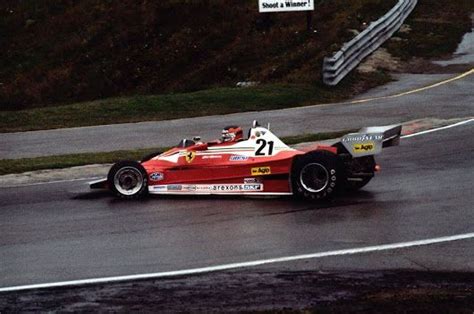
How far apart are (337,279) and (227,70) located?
61.6ft

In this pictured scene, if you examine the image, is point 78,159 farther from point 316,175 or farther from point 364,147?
point 364,147

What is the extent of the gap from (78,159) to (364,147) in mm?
6276

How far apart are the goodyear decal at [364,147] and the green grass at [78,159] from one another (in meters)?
4.86

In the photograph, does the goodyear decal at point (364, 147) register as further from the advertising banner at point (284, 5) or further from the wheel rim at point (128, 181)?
the advertising banner at point (284, 5)

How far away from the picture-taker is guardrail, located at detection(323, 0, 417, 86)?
25.8 metres

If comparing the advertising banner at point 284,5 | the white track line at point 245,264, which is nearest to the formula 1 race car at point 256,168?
the white track line at point 245,264

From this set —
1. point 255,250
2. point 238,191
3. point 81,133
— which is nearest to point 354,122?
point 81,133

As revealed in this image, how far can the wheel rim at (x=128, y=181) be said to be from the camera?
574 inches

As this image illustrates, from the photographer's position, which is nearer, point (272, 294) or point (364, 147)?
point (272, 294)

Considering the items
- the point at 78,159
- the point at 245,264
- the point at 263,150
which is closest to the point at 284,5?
the point at 78,159

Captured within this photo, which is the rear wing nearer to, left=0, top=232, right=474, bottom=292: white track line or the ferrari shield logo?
the ferrari shield logo

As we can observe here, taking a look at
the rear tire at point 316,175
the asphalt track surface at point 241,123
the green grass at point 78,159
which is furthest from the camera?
the asphalt track surface at point 241,123

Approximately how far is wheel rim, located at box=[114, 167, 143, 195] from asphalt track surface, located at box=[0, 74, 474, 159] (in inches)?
200

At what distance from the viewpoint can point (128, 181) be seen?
48.0 ft
